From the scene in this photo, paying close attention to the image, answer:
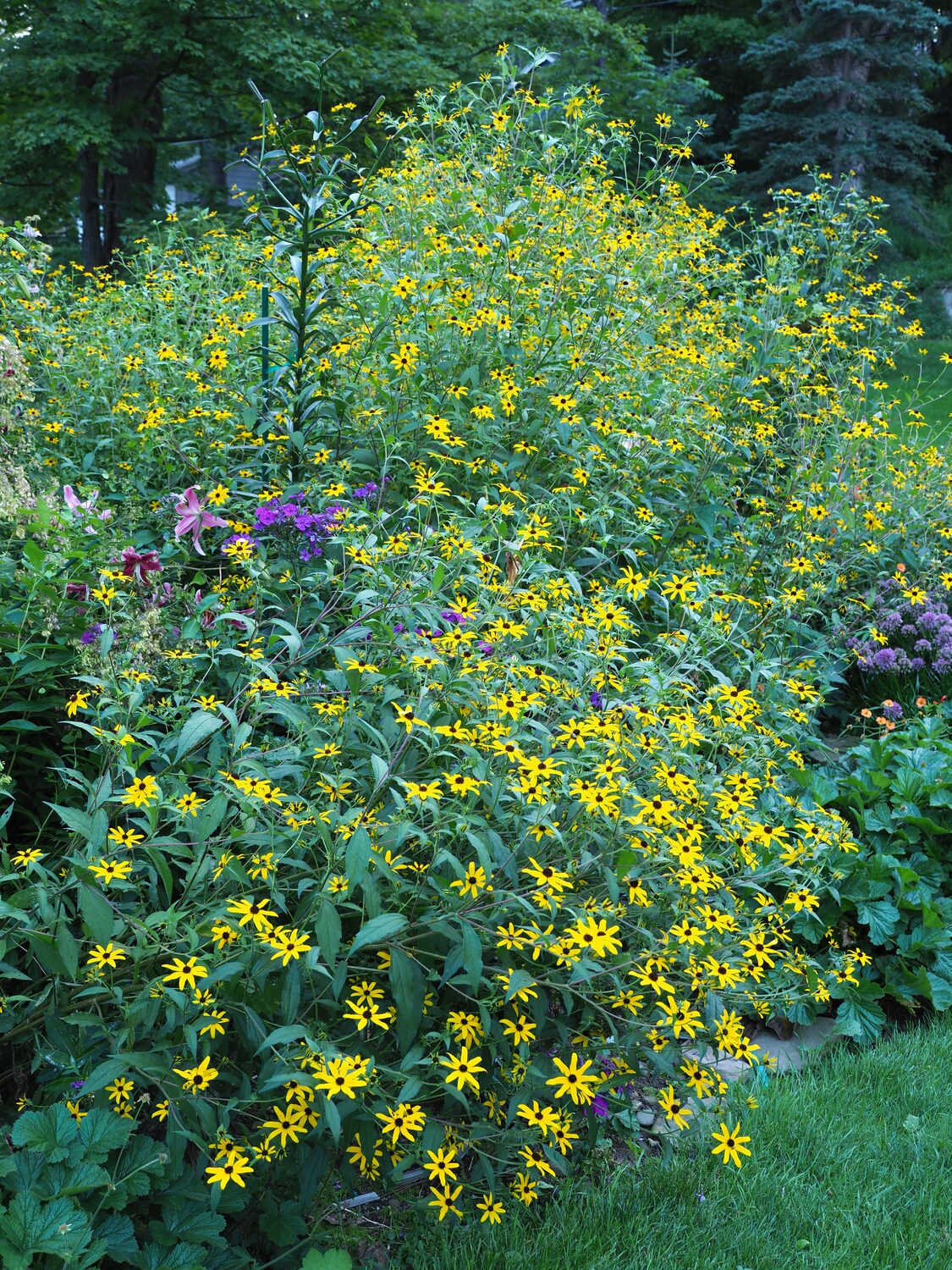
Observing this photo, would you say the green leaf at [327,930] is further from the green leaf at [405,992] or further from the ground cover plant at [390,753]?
the green leaf at [405,992]

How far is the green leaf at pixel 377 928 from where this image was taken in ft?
5.59

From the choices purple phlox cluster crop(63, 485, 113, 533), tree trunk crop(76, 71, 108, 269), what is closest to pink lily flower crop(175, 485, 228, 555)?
purple phlox cluster crop(63, 485, 113, 533)

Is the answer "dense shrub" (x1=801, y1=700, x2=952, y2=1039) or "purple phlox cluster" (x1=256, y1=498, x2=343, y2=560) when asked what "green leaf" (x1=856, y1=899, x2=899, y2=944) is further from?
"purple phlox cluster" (x1=256, y1=498, x2=343, y2=560)

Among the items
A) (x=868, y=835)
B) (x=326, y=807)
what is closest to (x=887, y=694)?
(x=868, y=835)

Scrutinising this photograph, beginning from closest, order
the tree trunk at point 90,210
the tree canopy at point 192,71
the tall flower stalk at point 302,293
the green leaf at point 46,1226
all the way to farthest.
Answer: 1. the green leaf at point 46,1226
2. the tall flower stalk at point 302,293
3. the tree canopy at point 192,71
4. the tree trunk at point 90,210

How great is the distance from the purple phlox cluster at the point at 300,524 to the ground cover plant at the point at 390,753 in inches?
0.7

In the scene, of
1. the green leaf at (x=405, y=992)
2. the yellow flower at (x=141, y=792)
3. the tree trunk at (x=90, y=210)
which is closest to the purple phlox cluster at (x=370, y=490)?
the yellow flower at (x=141, y=792)

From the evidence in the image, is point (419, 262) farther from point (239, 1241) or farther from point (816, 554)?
point (239, 1241)

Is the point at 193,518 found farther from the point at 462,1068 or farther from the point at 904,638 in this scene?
the point at 904,638

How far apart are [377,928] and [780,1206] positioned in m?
1.19

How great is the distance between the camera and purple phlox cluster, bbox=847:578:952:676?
14.0ft

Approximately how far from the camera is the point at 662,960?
6.32ft

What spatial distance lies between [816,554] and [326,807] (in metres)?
2.39

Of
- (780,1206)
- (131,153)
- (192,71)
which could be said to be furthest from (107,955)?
(192,71)
